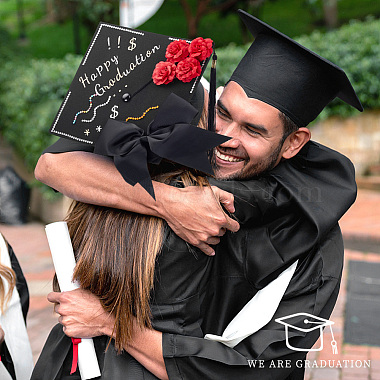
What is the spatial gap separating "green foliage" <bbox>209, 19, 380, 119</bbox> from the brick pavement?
1.38 metres

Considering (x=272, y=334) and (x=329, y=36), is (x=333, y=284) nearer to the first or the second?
(x=272, y=334)

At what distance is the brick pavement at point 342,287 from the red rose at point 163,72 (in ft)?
3.65

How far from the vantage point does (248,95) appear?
2.01 metres

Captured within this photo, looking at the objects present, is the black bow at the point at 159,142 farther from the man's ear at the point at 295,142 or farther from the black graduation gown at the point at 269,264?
the man's ear at the point at 295,142

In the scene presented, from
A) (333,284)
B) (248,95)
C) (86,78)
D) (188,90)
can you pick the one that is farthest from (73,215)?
(333,284)

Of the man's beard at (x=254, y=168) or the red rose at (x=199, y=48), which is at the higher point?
the red rose at (x=199, y=48)

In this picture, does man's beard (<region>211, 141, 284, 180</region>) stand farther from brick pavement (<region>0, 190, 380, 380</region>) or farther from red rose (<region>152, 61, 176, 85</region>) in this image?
brick pavement (<region>0, 190, 380, 380</region>)

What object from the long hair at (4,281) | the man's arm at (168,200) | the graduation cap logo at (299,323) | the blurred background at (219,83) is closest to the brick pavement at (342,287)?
the blurred background at (219,83)

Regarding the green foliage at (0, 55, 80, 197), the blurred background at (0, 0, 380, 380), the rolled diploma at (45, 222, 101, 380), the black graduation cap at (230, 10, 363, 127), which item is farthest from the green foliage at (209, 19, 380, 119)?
the rolled diploma at (45, 222, 101, 380)

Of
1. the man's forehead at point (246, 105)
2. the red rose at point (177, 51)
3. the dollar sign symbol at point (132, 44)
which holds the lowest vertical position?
the man's forehead at point (246, 105)

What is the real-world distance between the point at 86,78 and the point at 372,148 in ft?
24.7

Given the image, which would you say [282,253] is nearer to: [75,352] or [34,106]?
[75,352]

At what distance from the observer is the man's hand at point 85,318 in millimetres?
1836

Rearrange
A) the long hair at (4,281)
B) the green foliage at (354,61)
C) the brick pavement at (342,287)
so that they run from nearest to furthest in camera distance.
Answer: the long hair at (4,281)
the brick pavement at (342,287)
the green foliage at (354,61)
